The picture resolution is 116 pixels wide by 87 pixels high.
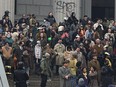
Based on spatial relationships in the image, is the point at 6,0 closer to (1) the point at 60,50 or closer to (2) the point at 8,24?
(2) the point at 8,24

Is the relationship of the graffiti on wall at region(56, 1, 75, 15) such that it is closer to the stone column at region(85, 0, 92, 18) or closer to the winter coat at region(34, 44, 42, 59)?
the stone column at region(85, 0, 92, 18)

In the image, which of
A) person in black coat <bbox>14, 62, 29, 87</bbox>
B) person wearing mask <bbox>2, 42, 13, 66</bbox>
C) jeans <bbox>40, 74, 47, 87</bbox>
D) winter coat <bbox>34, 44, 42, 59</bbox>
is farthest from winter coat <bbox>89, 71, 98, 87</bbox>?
person wearing mask <bbox>2, 42, 13, 66</bbox>

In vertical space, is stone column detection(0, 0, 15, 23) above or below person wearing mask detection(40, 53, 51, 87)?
above

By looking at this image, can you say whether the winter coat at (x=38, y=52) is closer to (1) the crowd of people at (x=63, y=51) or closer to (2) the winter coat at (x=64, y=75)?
(1) the crowd of people at (x=63, y=51)

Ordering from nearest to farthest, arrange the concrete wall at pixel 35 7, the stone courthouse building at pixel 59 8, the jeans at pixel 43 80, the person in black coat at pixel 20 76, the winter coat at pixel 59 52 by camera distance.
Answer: the person in black coat at pixel 20 76 → the jeans at pixel 43 80 → the winter coat at pixel 59 52 → the stone courthouse building at pixel 59 8 → the concrete wall at pixel 35 7

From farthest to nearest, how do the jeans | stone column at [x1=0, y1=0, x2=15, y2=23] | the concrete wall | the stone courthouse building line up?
the concrete wall, the stone courthouse building, stone column at [x1=0, y1=0, x2=15, y2=23], the jeans

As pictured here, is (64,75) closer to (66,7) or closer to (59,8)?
(66,7)

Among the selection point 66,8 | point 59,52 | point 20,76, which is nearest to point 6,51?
point 59,52

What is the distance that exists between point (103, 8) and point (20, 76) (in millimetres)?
17957

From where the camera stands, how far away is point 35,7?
102 feet

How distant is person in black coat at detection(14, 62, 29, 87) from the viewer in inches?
693

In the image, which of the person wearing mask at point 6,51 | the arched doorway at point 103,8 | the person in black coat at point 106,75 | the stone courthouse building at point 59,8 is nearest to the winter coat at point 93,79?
the person in black coat at point 106,75

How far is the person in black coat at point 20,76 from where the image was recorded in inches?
693

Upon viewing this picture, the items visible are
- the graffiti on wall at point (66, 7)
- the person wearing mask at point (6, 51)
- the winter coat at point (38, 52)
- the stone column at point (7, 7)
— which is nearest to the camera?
the person wearing mask at point (6, 51)
